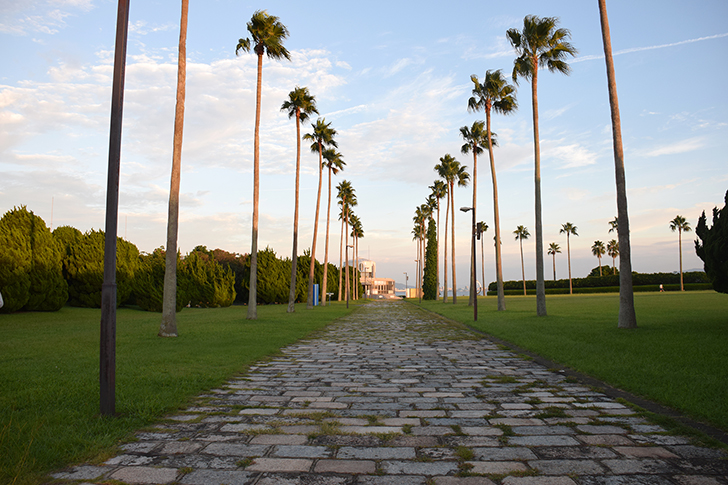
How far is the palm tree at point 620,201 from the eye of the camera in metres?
14.4

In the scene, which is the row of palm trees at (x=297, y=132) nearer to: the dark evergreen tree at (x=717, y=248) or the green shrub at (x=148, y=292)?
the green shrub at (x=148, y=292)

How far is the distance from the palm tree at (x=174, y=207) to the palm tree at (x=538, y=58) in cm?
1550

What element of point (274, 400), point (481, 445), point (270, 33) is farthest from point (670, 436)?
point (270, 33)

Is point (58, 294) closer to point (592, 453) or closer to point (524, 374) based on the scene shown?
point (524, 374)

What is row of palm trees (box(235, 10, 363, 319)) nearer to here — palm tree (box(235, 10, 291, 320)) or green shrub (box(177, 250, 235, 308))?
palm tree (box(235, 10, 291, 320))

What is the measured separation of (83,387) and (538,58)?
2319 centimetres

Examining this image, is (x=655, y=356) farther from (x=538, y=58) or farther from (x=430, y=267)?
(x=430, y=267)

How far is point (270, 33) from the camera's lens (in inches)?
899

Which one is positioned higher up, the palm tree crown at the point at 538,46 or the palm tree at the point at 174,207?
the palm tree crown at the point at 538,46

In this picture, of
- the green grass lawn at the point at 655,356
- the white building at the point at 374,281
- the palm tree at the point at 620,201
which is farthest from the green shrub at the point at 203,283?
the white building at the point at 374,281

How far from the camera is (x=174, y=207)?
14.9 meters

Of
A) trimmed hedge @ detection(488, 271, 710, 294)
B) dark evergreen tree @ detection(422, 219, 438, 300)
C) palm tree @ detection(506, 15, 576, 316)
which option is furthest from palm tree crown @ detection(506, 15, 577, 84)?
trimmed hedge @ detection(488, 271, 710, 294)

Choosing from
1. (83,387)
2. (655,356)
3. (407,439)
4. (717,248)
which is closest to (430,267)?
(717,248)

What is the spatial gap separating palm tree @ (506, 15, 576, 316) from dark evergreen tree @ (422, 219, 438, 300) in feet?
164
